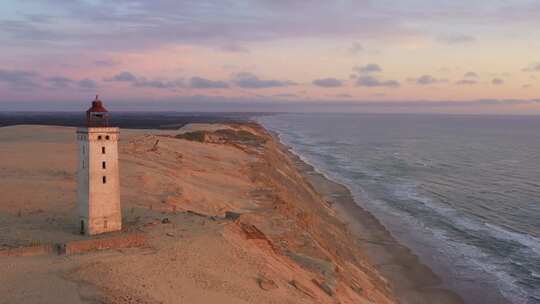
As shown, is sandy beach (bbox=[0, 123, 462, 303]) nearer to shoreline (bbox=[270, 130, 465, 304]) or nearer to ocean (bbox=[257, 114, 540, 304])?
shoreline (bbox=[270, 130, 465, 304])

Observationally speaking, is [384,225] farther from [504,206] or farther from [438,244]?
[504,206]

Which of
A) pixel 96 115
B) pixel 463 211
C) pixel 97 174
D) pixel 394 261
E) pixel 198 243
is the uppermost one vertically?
pixel 96 115

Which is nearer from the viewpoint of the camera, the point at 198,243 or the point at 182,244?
the point at 182,244

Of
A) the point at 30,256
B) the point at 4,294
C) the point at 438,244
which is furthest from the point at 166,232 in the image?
the point at 438,244

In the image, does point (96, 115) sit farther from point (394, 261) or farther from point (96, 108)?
point (394, 261)

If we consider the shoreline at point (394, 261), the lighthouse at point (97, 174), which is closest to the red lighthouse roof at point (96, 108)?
the lighthouse at point (97, 174)

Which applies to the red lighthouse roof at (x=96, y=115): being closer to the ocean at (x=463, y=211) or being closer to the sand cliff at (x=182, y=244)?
the sand cliff at (x=182, y=244)

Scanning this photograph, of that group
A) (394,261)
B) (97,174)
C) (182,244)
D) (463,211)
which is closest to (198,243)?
(182,244)
